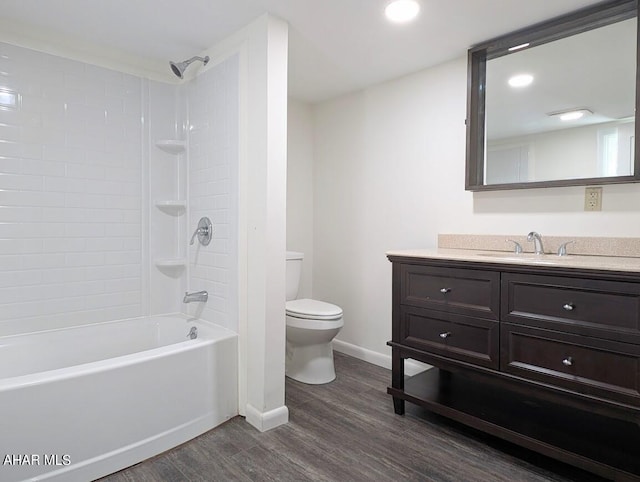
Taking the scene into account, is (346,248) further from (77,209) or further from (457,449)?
(77,209)

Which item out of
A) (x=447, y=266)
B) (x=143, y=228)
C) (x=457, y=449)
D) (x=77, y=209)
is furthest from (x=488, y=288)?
(x=77, y=209)

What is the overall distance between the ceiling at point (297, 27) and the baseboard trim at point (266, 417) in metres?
2.08

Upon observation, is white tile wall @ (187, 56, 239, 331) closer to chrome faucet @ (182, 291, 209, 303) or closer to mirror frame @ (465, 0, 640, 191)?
chrome faucet @ (182, 291, 209, 303)

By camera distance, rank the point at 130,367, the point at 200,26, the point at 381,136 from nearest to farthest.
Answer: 1. the point at 130,367
2. the point at 200,26
3. the point at 381,136

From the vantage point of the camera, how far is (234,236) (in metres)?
2.29

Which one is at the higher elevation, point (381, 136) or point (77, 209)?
point (381, 136)

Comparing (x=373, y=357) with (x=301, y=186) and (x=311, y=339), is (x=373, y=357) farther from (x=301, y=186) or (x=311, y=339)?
(x=301, y=186)

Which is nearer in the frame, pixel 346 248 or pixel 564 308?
pixel 564 308

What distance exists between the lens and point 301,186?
3471 mm

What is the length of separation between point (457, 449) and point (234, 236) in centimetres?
160

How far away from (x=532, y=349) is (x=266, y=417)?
52.8 inches

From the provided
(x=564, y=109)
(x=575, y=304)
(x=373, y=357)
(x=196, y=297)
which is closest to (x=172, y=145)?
(x=196, y=297)

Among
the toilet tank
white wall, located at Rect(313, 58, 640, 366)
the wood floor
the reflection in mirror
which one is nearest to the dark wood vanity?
the wood floor

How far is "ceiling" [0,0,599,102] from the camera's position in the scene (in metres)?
1.93
